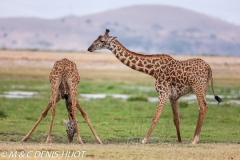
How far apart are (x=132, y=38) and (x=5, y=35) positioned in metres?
31.6

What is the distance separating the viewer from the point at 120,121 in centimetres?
1706

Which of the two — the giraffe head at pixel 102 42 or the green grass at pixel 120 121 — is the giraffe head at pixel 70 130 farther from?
the giraffe head at pixel 102 42

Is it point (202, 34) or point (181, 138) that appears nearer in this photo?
point (181, 138)

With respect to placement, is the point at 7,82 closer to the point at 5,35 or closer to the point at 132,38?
the point at 5,35

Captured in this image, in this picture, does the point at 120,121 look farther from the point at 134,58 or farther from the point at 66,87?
the point at 66,87

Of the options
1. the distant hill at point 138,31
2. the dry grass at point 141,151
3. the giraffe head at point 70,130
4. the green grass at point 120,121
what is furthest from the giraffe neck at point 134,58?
the distant hill at point 138,31

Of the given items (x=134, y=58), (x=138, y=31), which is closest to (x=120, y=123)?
(x=134, y=58)

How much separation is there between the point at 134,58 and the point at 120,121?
11.9 feet

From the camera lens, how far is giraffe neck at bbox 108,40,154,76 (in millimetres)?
13633

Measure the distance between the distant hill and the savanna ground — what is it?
87373 millimetres

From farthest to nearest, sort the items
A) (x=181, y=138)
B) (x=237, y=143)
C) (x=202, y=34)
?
(x=202, y=34)
(x=181, y=138)
(x=237, y=143)

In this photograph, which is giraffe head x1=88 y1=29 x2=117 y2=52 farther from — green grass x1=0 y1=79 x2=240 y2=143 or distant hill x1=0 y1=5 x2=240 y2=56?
distant hill x1=0 y1=5 x2=240 y2=56

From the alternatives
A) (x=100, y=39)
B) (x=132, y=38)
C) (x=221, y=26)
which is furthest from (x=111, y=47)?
(x=221, y=26)

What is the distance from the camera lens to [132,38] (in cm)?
14688
